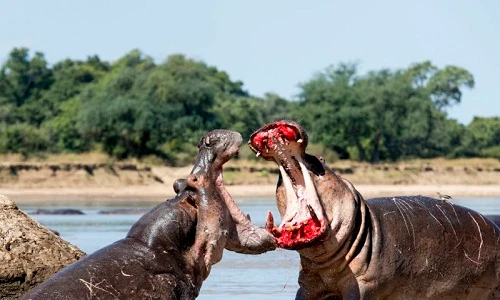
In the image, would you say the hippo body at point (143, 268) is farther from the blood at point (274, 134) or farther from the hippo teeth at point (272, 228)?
the blood at point (274, 134)

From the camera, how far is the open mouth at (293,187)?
6.34m

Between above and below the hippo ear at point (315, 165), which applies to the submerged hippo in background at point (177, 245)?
below

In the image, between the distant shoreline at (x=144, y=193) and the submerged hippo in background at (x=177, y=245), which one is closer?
the submerged hippo in background at (x=177, y=245)

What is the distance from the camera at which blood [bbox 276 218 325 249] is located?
20.7 feet

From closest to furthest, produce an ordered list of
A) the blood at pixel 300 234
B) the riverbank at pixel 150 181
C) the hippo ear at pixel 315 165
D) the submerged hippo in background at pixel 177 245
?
the submerged hippo in background at pixel 177 245, the blood at pixel 300 234, the hippo ear at pixel 315 165, the riverbank at pixel 150 181

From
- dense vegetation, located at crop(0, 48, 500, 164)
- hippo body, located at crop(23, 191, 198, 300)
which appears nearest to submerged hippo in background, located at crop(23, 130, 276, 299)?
hippo body, located at crop(23, 191, 198, 300)

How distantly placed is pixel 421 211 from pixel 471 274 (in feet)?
1.59

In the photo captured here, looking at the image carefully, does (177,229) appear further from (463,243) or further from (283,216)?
(463,243)

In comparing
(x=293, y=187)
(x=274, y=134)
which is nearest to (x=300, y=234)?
(x=293, y=187)

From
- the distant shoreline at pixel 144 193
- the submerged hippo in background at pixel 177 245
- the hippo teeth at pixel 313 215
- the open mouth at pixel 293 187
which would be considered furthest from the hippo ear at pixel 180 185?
the distant shoreline at pixel 144 193

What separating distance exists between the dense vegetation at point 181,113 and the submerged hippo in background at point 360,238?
42615 mm

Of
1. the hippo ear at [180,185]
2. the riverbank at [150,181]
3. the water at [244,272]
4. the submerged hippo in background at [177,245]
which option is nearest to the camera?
the submerged hippo in background at [177,245]

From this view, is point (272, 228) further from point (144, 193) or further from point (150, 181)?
point (150, 181)

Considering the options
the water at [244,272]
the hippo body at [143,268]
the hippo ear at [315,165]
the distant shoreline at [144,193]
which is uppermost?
the hippo ear at [315,165]
